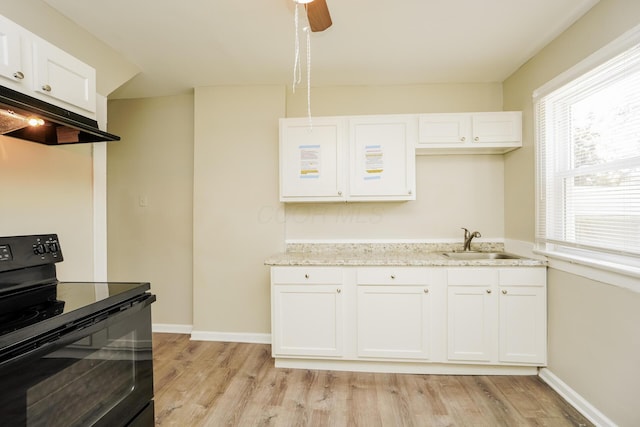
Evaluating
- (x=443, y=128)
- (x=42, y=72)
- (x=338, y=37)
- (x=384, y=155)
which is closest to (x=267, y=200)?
(x=384, y=155)

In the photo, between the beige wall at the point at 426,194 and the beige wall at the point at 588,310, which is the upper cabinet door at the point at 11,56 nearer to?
the beige wall at the point at 426,194

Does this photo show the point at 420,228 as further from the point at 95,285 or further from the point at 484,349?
the point at 95,285

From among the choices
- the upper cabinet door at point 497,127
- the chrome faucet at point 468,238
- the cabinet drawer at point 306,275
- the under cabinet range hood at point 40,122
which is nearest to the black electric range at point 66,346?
the under cabinet range hood at point 40,122

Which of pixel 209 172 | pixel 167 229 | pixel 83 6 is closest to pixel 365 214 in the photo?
pixel 209 172

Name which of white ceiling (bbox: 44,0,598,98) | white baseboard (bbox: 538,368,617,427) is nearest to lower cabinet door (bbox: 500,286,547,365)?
white baseboard (bbox: 538,368,617,427)

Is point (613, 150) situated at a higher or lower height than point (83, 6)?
lower

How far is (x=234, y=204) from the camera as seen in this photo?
121 inches

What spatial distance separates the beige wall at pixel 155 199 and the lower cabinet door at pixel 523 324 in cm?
297

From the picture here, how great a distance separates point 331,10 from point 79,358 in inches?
85.1

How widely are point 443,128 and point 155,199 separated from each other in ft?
9.85

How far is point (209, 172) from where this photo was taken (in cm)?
309

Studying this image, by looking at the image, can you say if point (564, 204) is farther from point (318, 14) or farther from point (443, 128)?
point (318, 14)

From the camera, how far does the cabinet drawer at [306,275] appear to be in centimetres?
243

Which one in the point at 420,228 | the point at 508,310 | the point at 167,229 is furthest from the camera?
the point at 167,229
